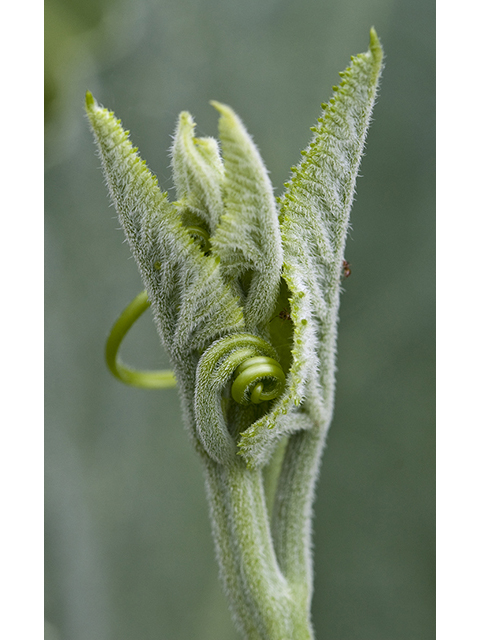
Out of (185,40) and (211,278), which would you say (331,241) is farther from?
(185,40)

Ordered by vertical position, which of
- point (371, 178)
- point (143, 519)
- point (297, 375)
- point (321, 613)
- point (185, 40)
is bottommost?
point (321, 613)

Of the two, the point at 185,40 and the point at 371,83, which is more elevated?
the point at 185,40

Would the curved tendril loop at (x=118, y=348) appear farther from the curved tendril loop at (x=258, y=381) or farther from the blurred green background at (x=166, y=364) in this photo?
the blurred green background at (x=166, y=364)

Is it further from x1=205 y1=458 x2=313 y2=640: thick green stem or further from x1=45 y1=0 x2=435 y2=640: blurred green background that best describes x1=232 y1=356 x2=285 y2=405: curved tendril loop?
→ x1=45 y1=0 x2=435 y2=640: blurred green background

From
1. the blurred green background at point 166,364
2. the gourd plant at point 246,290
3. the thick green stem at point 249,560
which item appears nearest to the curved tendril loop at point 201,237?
the gourd plant at point 246,290
